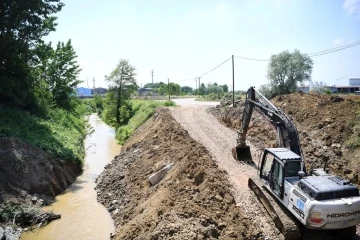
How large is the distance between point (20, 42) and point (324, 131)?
2488cm

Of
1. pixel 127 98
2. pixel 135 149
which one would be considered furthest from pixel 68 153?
pixel 127 98

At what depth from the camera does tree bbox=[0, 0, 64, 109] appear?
24453 mm

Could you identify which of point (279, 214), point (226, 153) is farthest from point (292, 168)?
point (226, 153)

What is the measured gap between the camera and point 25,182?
16.6 meters

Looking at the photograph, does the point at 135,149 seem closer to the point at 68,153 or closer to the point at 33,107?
the point at 68,153

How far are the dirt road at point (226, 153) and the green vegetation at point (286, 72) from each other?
489 inches

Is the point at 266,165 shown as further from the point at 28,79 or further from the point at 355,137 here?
the point at 28,79

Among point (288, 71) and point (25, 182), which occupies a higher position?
point (288, 71)

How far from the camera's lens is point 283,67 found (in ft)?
129

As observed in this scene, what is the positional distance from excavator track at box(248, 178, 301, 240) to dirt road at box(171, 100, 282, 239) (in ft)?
0.74

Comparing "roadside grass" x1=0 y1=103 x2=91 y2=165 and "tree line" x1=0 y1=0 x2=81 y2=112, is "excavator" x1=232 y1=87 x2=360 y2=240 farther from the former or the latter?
"tree line" x1=0 y1=0 x2=81 y2=112

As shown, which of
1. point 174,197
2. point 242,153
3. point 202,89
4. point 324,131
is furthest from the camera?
point 202,89

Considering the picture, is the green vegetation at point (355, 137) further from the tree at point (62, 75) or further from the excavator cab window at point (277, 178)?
the tree at point (62, 75)

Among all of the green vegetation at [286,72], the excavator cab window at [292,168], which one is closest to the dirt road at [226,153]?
the excavator cab window at [292,168]
